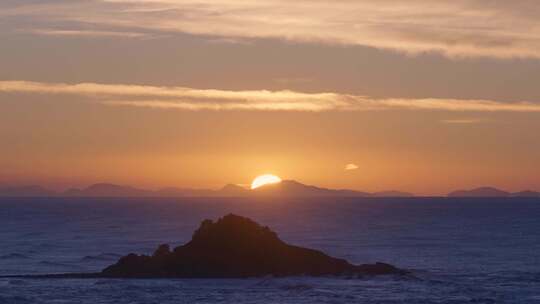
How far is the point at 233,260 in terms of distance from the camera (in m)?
85.1

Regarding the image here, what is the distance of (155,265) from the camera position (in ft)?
278

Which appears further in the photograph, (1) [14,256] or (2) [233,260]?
(1) [14,256]

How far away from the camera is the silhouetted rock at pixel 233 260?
276ft

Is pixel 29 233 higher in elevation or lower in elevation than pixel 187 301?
higher

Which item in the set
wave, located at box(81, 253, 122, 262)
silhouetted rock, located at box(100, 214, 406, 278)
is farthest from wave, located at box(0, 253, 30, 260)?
silhouetted rock, located at box(100, 214, 406, 278)

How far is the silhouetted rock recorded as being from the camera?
276 ft

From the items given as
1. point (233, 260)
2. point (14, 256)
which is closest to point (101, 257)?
point (14, 256)

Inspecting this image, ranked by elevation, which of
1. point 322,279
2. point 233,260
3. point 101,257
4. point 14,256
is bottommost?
point 322,279

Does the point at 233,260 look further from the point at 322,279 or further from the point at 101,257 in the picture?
the point at 101,257

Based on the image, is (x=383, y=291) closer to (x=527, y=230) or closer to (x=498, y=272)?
(x=498, y=272)

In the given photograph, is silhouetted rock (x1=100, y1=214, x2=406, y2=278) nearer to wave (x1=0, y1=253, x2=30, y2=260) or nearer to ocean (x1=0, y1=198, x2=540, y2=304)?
ocean (x1=0, y1=198, x2=540, y2=304)

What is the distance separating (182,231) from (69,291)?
93.0m

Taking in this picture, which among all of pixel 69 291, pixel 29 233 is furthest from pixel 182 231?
pixel 69 291

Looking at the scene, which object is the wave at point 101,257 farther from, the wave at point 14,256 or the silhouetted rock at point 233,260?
the silhouetted rock at point 233,260
